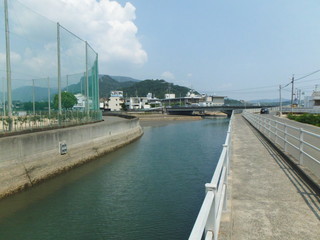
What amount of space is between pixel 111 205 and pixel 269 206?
6.58 m

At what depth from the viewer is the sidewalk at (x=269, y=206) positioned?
4215 millimetres

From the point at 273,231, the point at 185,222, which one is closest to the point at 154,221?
the point at 185,222

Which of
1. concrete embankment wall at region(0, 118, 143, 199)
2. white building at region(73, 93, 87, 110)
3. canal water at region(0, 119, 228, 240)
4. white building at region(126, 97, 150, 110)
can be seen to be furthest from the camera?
white building at region(126, 97, 150, 110)

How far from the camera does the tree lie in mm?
19356

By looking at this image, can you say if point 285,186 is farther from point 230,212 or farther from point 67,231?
point 67,231

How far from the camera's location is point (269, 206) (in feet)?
17.3

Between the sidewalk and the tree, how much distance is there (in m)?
14.8

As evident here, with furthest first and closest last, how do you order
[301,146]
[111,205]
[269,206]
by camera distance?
[111,205], [301,146], [269,206]

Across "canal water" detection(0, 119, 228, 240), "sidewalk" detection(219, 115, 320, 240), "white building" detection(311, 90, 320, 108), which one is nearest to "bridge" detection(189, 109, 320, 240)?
"sidewalk" detection(219, 115, 320, 240)

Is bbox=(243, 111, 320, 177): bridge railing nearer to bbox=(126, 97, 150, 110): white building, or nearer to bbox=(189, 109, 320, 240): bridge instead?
bbox=(189, 109, 320, 240): bridge

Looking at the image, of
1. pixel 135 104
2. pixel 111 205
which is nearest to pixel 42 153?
pixel 111 205

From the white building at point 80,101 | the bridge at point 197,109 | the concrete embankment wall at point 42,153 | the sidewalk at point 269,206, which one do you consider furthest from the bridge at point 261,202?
the bridge at point 197,109

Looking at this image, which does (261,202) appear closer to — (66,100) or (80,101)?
(66,100)

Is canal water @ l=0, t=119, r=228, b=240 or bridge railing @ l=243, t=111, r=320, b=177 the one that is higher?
bridge railing @ l=243, t=111, r=320, b=177
